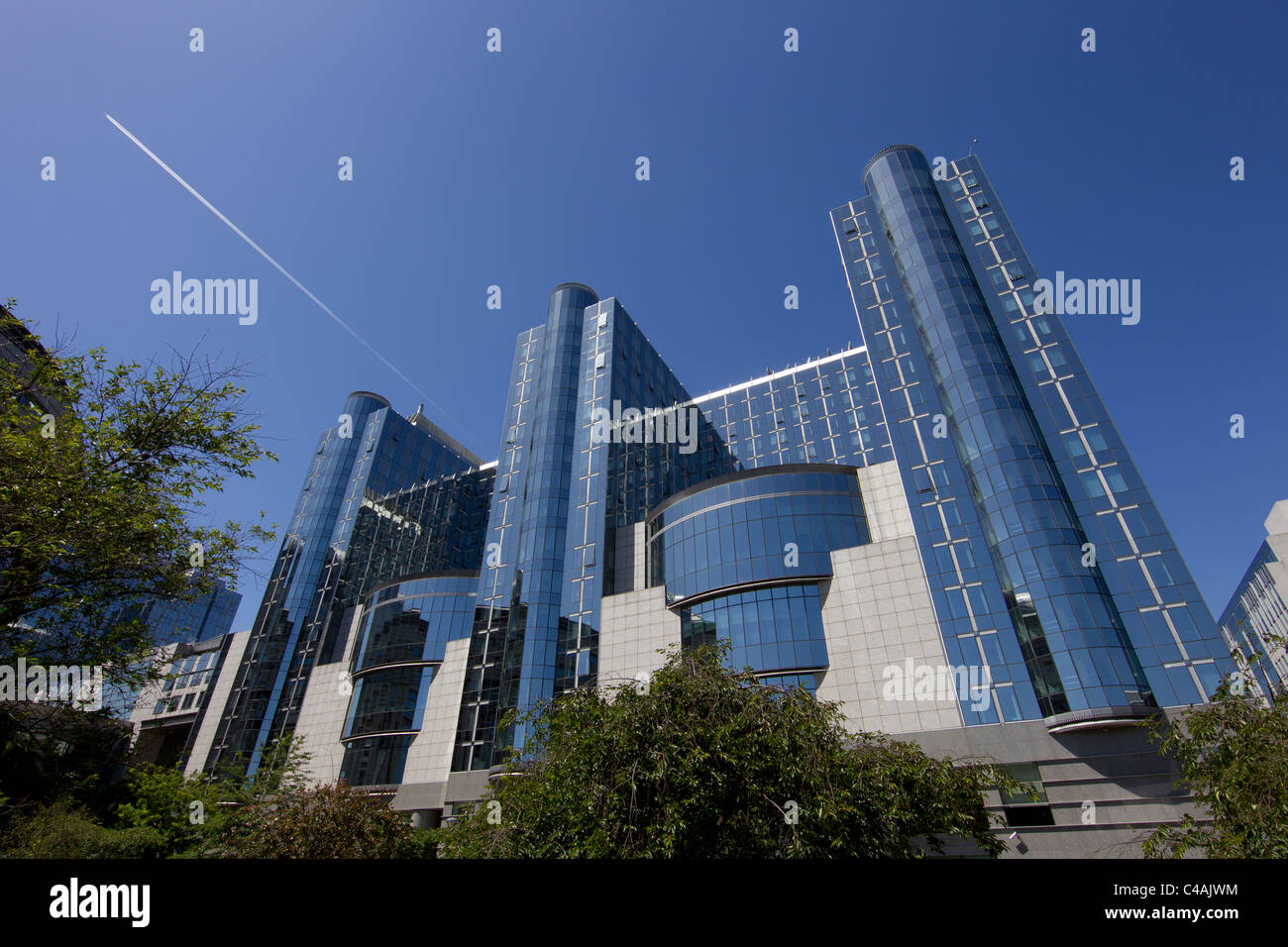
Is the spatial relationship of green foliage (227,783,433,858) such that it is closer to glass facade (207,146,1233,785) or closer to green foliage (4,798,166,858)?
green foliage (4,798,166,858)

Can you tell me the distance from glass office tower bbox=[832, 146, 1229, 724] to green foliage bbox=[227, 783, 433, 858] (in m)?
32.1

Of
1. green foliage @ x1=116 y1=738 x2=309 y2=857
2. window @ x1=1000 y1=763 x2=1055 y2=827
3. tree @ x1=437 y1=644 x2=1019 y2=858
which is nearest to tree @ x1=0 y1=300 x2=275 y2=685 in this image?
tree @ x1=437 y1=644 x2=1019 y2=858

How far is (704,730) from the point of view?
1376 cm

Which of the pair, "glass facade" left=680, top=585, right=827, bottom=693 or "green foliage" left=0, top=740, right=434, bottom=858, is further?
"glass facade" left=680, top=585, right=827, bottom=693

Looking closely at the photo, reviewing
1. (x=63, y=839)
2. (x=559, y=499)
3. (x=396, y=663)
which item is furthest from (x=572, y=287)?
(x=63, y=839)

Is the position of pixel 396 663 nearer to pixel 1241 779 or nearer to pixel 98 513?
pixel 98 513

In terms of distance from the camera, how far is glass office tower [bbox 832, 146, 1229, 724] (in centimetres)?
3434

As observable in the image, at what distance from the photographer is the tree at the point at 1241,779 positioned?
412 inches

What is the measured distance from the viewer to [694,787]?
492 inches

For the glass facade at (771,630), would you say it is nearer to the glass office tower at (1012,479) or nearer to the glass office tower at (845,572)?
the glass office tower at (845,572)

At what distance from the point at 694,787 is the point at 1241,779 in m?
10.4

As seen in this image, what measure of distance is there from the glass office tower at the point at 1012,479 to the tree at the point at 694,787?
24982 millimetres

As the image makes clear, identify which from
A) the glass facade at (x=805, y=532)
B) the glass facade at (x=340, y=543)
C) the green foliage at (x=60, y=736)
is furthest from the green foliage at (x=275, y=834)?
the glass facade at (x=340, y=543)
